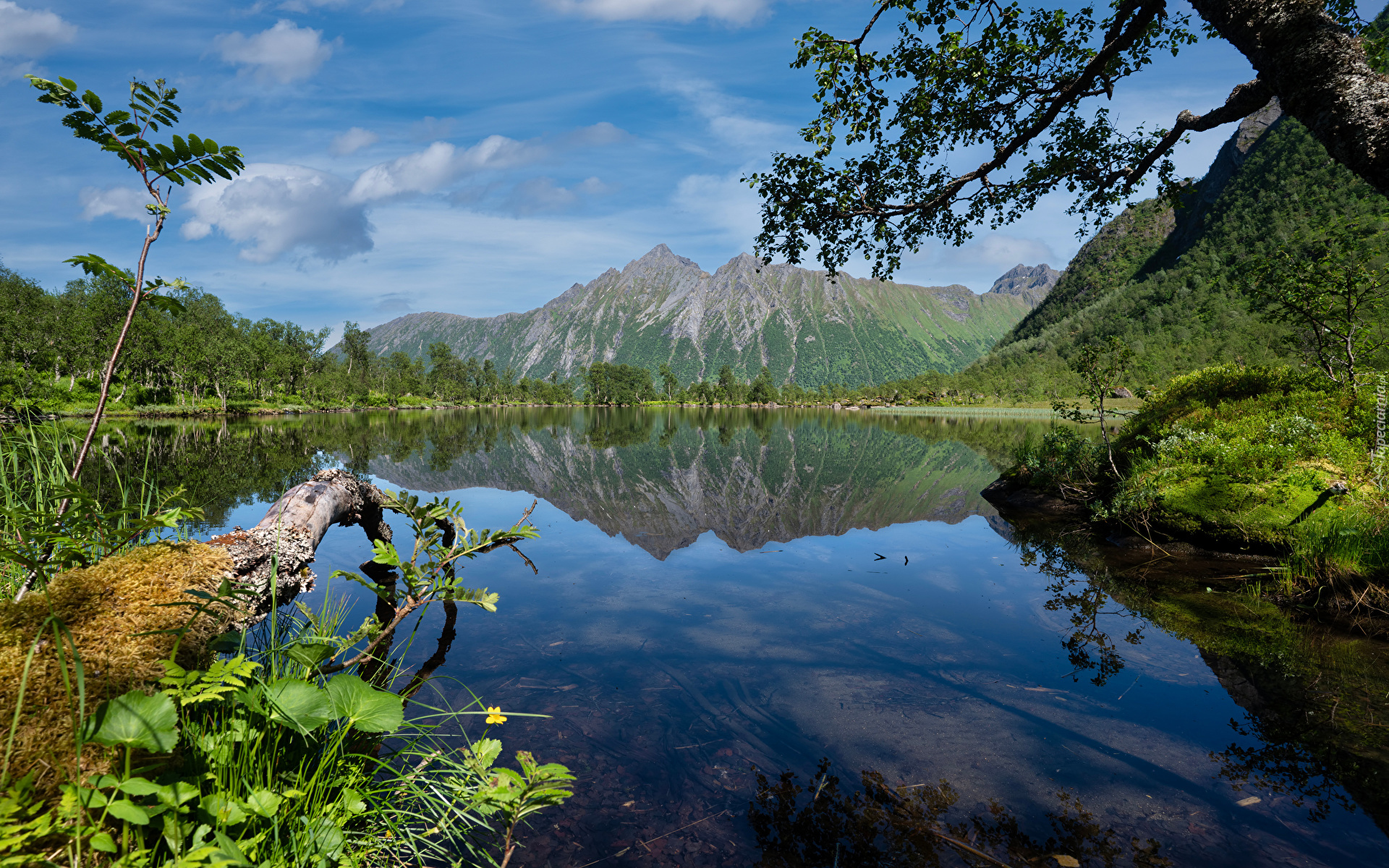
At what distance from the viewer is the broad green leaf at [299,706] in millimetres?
2721

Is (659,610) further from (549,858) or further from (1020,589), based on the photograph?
(1020,589)

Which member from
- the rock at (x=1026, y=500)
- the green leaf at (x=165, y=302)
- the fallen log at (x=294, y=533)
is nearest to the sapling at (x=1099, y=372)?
the rock at (x=1026, y=500)

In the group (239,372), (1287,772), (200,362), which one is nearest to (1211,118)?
(1287,772)

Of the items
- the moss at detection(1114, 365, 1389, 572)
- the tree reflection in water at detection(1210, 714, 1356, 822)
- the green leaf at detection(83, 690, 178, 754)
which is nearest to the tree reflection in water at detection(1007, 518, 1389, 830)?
the tree reflection in water at detection(1210, 714, 1356, 822)

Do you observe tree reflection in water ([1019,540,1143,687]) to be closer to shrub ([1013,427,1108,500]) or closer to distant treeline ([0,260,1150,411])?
shrub ([1013,427,1108,500])

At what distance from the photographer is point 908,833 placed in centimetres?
388

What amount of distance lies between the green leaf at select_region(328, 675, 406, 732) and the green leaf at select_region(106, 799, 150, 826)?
851mm

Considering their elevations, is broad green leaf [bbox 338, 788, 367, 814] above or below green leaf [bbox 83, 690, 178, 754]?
below

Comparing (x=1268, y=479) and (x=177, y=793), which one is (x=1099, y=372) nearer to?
(x=1268, y=479)

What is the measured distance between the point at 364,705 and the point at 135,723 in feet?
3.11

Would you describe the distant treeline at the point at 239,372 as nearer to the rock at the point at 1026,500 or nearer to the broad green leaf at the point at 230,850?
the broad green leaf at the point at 230,850

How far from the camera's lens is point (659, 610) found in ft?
28.7

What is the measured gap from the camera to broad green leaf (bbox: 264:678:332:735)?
8.93 ft

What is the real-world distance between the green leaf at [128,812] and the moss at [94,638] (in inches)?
18.5
